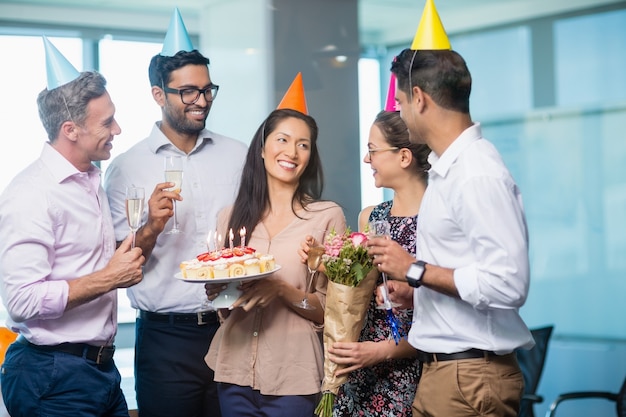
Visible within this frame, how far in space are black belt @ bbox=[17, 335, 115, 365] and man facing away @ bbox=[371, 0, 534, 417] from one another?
106cm

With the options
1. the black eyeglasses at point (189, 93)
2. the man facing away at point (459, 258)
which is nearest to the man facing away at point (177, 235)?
the black eyeglasses at point (189, 93)

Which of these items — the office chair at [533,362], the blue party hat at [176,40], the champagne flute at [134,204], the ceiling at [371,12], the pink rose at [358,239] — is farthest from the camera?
the ceiling at [371,12]

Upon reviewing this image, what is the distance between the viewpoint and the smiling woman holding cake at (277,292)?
2.93 metres

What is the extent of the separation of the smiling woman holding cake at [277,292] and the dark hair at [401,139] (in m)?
0.33

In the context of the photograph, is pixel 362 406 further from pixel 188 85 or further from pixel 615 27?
pixel 615 27

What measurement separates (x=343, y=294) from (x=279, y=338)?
41cm

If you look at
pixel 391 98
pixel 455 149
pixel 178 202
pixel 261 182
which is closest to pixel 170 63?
pixel 178 202

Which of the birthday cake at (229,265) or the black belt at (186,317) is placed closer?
the birthday cake at (229,265)

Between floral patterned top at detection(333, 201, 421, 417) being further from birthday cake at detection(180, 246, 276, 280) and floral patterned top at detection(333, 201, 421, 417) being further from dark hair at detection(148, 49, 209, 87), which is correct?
dark hair at detection(148, 49, 209, 87)

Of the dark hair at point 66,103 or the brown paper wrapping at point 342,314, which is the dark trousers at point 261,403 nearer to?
the brown paper wrapping at point 342,314

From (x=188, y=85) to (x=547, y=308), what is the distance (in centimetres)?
350

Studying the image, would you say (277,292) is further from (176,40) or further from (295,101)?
(176,40)

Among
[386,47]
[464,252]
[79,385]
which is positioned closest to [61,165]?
[79,385]

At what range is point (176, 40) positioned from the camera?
3.55m
